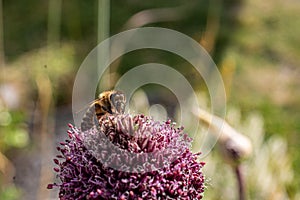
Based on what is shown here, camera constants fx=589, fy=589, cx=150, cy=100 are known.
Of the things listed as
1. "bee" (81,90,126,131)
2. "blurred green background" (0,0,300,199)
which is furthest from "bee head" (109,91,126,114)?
"blurred green background" (0,0,300,199)

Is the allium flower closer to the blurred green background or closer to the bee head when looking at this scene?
the bee head

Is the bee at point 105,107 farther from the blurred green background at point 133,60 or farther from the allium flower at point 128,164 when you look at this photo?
the blurred green background at point 133,60

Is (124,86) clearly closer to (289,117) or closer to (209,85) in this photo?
(209,85)

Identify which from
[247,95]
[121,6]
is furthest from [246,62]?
[121,6]

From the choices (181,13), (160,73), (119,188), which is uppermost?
(181,13)

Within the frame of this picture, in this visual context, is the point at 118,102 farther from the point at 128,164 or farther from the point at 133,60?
the point at 133,60

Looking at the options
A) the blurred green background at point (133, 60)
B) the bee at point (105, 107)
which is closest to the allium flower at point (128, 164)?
the bee at point (105, 107)
